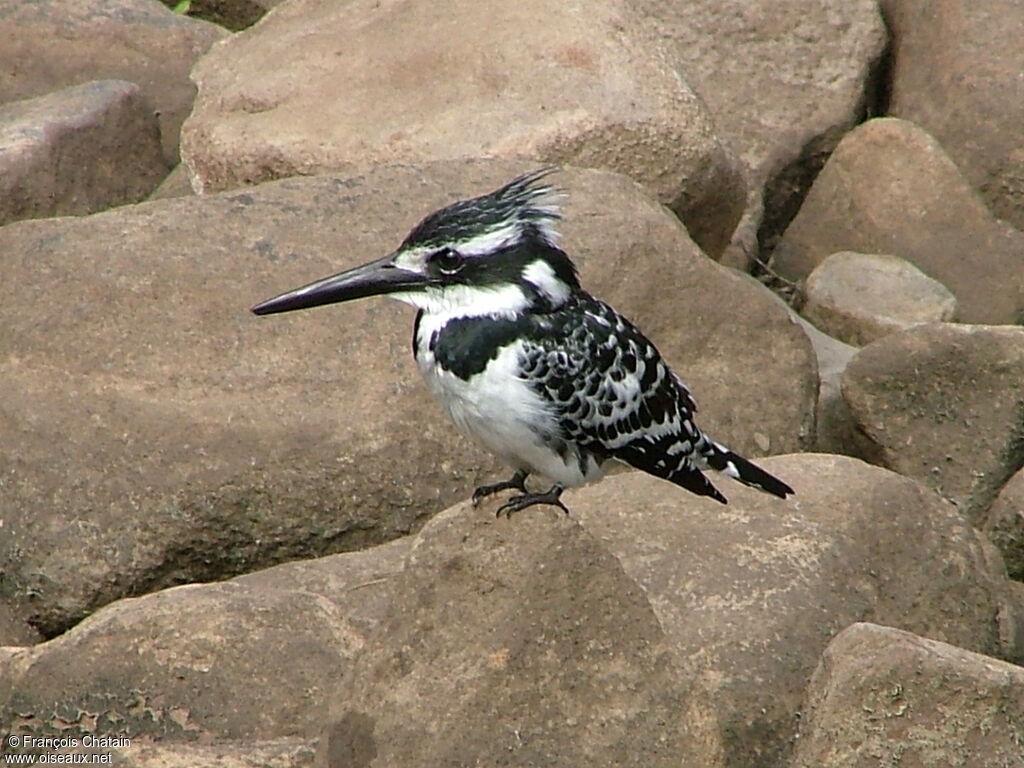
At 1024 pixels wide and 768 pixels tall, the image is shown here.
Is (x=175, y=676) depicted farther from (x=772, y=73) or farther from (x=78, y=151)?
(x=772, y=73)

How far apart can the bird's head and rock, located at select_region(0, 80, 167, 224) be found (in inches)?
137

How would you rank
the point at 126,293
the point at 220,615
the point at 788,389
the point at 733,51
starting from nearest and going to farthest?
1. the point at 220,615
2. the point at 126,293
3. the point at 788,389
4. the point at 733,51

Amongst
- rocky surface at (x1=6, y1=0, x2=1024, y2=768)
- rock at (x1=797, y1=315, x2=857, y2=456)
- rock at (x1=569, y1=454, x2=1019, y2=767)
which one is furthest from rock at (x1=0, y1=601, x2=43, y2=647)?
rock at (x1=797, y1=315, x2=857, y2=456)

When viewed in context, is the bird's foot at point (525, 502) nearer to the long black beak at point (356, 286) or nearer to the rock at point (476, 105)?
the long black beak at point (356, 286)

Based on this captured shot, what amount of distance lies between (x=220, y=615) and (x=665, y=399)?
4.26ft

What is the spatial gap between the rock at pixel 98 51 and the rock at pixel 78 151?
1.68 feet

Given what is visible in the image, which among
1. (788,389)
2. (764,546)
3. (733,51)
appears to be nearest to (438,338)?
(764,546)

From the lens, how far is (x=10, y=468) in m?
6.34

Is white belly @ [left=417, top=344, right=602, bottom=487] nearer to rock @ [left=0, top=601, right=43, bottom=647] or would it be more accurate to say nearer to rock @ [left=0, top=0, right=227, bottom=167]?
rock @ [left=0, top=601, right=43, bottom=647]

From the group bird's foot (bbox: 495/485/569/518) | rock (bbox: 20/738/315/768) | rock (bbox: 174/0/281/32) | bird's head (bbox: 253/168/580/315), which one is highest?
bird's head (bbox: 253/168/580/315)

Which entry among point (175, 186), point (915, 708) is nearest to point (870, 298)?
point (175, 186)

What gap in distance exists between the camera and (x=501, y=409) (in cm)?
486

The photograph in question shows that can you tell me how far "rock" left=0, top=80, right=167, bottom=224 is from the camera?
8125 mm

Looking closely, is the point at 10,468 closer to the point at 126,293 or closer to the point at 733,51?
the point at 126,293
